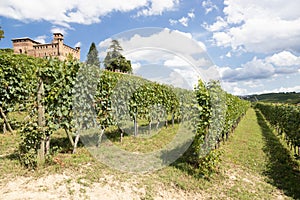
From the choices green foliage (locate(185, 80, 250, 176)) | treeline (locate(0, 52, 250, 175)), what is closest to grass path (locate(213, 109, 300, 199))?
green foliage (locate(185, 80, 250, 176))

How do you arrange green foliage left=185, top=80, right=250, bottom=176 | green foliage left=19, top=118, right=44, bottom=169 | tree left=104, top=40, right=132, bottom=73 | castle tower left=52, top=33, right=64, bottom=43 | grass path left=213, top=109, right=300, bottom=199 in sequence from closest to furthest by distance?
green foliage left=19, top=118, right=44, bottom=169
grass path left=213, top=109, right=300, bottom=199
green foliage left=185, top=80, right=250, bottom=176
tree left=104, top=40, right=132, bottom=73
castle tower left=52, top=33, right=64, bottom=43

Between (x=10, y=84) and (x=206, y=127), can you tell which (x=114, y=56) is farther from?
(x=206, y=127)

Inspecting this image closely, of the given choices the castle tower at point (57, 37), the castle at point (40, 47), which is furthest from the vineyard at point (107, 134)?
the castle tower at point (57, 37)

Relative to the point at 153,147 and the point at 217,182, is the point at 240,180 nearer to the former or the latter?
the point at 217,182

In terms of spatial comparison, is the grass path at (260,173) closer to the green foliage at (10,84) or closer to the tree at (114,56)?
the tree at (114,56)

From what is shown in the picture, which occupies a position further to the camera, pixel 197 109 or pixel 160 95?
pixel 160 95

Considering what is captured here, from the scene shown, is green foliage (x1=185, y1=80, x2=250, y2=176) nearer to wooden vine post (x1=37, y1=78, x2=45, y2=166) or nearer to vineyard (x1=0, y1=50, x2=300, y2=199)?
vineyard (x1=0, y1=50, x2=300, y2=199)

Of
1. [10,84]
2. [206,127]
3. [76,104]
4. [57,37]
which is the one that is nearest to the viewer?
[76,104]

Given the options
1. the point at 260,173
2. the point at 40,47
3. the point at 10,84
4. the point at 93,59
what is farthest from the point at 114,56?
the point at 40,47

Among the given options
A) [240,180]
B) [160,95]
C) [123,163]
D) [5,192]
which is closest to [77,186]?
[5,192]

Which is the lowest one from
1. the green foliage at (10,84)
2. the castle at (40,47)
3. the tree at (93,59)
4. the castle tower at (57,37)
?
the green foliage at (10,84)

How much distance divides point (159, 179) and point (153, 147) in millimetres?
2886

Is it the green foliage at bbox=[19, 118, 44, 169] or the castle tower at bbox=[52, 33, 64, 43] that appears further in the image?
the castle tower at bbox=[52, 33, 64, 43]

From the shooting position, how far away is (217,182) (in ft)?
21.0
